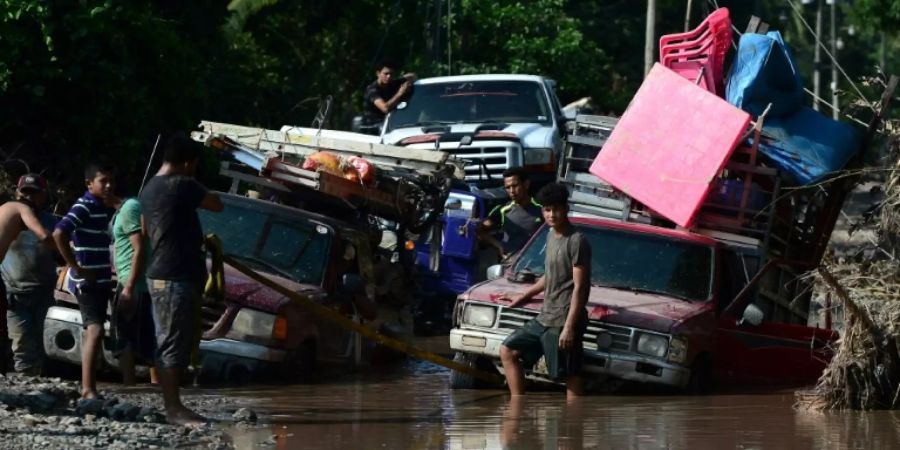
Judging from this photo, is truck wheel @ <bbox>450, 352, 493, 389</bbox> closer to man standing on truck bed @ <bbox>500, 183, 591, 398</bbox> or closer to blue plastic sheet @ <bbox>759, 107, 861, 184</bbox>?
man standing on truck bed @ <bbox>500, 183, 591, 398</bbox>

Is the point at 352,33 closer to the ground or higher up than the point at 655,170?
higher up

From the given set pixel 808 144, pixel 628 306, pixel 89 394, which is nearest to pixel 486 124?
pixel 808 144

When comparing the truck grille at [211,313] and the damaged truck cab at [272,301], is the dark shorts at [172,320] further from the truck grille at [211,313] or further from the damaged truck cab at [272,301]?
the truck grille at [211,313]

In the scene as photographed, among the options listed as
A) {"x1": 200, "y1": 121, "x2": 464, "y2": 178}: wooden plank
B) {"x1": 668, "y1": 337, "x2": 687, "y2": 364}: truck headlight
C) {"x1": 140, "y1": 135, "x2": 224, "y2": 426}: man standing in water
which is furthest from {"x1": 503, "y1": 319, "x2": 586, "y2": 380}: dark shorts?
{"x1": 200, "y1": 121, "x2": 464, "y2": 178}: wooden plank

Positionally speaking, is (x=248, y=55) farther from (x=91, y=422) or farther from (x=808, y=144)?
(x=91, y=422)

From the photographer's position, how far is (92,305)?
34.2 ft

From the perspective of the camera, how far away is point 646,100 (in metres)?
14.0

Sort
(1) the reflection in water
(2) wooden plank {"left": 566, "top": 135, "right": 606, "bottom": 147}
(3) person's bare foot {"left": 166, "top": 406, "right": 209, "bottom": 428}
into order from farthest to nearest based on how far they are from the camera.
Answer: (2) wooden plank {"left": 566, "top": 135, "right": 606, "bottom": 147}, (1) the reflection in water, (3) person's bare foot {"left": 166, "top": 406, "right": 209, "bottom": 428}

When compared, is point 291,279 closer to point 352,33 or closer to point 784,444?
point 784,444

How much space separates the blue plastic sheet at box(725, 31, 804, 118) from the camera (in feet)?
46.2

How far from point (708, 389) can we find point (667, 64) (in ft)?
11.6

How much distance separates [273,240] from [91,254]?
2723 millimetres

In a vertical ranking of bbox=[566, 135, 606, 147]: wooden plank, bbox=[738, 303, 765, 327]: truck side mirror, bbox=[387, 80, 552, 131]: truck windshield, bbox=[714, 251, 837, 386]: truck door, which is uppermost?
bbox=[387, 80, 552, 131]: truck windshield

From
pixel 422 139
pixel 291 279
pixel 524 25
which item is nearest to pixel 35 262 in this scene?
pixel 291 279
